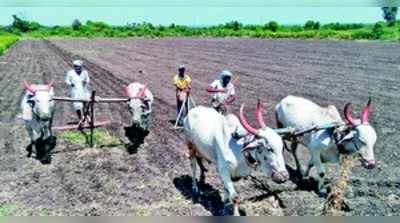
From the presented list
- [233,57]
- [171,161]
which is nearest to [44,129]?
[171,161]

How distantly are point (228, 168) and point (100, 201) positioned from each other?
184 cm

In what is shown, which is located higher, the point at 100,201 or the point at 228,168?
the point at 228,168

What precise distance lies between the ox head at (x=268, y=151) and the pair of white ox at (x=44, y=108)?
362 centimetres

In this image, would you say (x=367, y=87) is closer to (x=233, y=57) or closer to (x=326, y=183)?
(x=326, y=183)

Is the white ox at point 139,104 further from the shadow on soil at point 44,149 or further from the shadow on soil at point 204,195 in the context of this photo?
the shadow on soil at point 204,195

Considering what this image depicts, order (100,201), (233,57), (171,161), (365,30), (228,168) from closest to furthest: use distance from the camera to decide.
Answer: (228,168)
(100,201)
(171,161)
(233,57)
(365,30)

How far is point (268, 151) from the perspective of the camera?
17.9ft

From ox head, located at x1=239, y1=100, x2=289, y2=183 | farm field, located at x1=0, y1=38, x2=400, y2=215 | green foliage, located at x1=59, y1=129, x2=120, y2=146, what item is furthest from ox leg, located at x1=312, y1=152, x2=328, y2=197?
green foliage, located at x1=59, y1=129, x2=120, y2=146

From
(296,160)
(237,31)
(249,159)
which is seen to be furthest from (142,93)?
(237,31)

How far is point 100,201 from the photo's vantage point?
668 cm

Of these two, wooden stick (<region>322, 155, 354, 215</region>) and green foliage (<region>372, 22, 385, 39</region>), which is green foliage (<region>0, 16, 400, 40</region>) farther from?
wooden stick (<region>322, 155, 354, 215</region>)

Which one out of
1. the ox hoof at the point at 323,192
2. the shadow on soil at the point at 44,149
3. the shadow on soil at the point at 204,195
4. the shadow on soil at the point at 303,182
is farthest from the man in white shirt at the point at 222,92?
the shadow on soil at the point at 44,149

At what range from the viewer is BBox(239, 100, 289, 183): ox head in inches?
212

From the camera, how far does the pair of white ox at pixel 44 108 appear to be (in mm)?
7820
